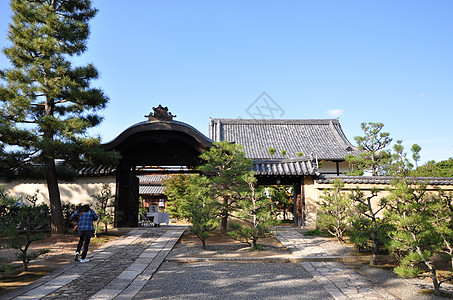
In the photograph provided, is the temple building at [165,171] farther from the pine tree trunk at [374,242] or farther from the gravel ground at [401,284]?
the gravel ground at [401,284]

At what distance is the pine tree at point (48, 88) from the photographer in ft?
30.3

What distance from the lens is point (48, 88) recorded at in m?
9.69

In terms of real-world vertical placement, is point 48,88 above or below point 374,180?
above

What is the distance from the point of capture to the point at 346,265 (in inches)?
277

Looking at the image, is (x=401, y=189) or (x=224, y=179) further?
(x=224, y=179)

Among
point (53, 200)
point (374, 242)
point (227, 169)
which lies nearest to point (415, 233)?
point (374, 242)

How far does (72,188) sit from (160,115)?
4.94m

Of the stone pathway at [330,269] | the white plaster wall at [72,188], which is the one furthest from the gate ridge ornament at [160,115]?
the stone pathway at [330,269]

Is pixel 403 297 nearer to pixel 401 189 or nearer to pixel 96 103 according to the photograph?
pixel 401 189

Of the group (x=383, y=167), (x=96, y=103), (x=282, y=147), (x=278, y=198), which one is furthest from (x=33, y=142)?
(x=282, y=147)

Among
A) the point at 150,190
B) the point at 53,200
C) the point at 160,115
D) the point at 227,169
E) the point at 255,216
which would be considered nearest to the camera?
the point at 255,216

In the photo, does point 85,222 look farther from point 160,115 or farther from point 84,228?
point 160,115

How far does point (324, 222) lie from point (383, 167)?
1024 centimetres

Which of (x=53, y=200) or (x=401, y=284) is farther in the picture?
(x=53, y=200)
